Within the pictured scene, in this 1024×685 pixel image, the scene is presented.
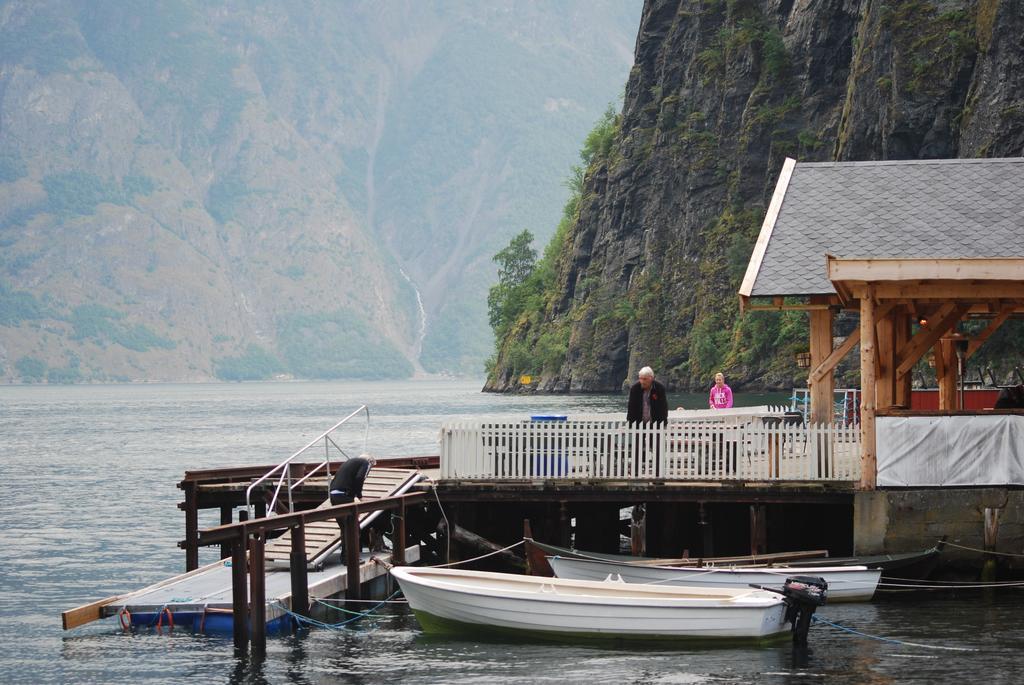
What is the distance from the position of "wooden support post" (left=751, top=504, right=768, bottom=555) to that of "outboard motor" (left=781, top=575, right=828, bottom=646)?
388 centimetres

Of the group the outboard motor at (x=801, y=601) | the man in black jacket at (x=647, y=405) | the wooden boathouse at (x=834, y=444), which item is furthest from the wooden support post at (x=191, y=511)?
the outboard motor at (x=801, y=601)

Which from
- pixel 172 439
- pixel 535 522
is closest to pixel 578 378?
pixel 172 439

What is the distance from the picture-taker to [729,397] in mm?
39281

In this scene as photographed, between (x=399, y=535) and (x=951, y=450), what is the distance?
10.3 metres

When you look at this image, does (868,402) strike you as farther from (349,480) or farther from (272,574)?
(272,574)

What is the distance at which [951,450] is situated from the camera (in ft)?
88.3

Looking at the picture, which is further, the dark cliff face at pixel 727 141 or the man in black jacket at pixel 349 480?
the dark cliff face at pixel 727 141

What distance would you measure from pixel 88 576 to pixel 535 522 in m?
12.7

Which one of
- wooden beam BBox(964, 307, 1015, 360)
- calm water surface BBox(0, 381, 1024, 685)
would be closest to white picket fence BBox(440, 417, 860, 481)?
calm water surface BBox(0, 381, 1024, 685)

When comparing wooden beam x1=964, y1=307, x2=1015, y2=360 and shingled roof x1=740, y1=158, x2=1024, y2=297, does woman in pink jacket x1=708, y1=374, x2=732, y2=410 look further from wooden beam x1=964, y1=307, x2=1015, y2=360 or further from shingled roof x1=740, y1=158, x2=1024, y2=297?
shingled roof x1=740, y1=158, x2=1024, y2=297

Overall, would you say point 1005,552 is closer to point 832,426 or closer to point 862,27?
point 832,426

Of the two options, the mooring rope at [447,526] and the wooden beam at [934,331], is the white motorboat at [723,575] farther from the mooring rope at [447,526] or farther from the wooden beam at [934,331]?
the wooden beam at [934,331]

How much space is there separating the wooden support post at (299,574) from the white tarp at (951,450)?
10.5 meters

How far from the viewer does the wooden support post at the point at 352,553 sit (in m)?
26.5
